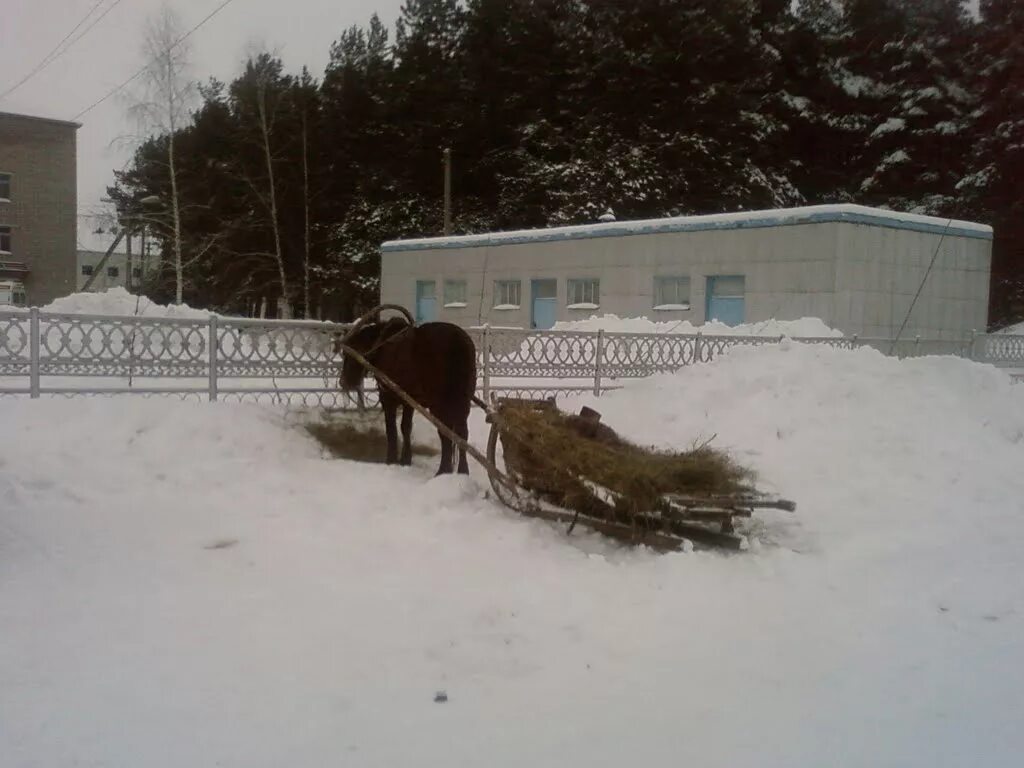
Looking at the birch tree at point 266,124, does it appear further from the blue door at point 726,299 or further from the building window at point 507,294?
the blue door at point 726,299

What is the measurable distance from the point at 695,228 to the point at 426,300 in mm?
8848

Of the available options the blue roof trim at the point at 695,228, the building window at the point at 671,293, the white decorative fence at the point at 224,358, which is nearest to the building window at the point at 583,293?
the blue roof trim at the point at 695,228

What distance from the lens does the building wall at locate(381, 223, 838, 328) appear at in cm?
1695

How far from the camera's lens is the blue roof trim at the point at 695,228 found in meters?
16.8

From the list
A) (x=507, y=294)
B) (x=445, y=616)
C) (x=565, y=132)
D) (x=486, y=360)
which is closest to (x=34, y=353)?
(x=486, y=360)

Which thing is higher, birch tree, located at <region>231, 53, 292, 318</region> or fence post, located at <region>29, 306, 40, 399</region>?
birch tree, located at <region>231, 53, 292, 318</region>

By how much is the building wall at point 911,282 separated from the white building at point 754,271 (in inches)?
1.0

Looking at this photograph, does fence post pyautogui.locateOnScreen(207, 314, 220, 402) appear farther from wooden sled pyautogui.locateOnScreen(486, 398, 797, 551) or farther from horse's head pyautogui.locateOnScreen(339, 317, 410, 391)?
wooden sled pyautogui.locateOnScreen(486, 398, 797, 551)

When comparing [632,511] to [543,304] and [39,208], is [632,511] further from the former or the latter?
[39,208]

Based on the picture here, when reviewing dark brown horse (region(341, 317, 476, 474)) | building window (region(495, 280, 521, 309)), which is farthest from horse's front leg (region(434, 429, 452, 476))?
building window (region(495, 280, 521, 309))

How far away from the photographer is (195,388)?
28.9ft

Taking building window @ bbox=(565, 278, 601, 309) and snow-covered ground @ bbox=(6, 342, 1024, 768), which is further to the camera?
building window @ bbox=(565, 278, 601, 309)

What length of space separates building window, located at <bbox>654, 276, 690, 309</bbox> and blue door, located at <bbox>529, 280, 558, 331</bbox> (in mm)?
2843

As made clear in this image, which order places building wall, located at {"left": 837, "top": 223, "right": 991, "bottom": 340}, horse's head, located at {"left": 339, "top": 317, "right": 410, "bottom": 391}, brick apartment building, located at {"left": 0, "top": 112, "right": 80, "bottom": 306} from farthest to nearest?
brick apartment building, located at {"left": 0, "top": 112, "right": 80, "bottom": 306} < building wall, located at {"left": 837, "top": 223, "right": 991, "bottom": 340} < horse's head, located at {"left": 339, "top": 317, "right": 410, "bottom": 391}
